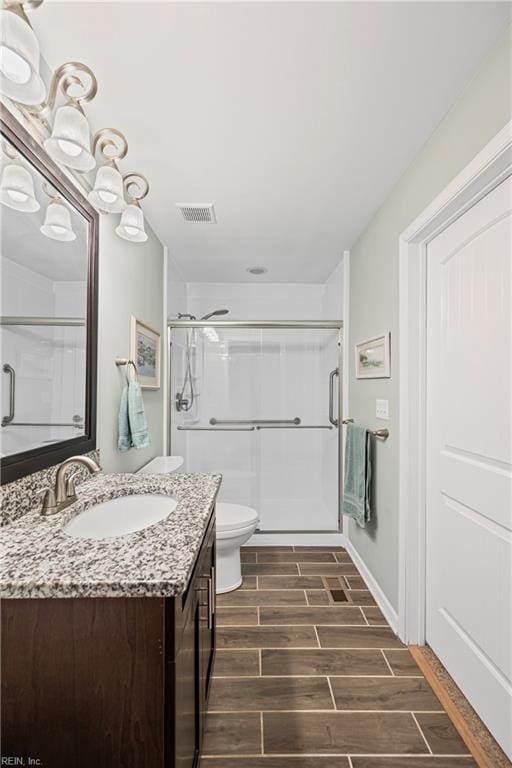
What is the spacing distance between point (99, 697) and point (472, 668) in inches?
55.9

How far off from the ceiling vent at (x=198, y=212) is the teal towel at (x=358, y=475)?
1663 mm

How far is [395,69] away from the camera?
1.28m

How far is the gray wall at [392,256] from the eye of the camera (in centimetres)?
123

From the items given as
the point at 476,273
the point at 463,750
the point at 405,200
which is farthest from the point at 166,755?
the point at 405,200

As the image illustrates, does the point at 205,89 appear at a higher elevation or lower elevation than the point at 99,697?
higher

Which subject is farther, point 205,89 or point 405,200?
point 405,200

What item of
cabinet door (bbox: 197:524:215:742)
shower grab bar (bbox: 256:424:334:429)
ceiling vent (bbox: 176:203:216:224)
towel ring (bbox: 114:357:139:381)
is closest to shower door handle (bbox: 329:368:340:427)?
shower grab bar (bbox: 256:424:334:429)

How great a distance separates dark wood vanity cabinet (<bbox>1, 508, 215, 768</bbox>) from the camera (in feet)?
2.42

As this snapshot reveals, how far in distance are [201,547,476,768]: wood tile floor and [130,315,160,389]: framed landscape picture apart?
1.42 metres

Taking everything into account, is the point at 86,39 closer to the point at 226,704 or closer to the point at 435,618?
the point at 226,704

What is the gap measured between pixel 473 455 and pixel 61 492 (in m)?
1.46

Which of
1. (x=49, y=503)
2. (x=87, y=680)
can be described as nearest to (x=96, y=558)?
(x=87, y=680)

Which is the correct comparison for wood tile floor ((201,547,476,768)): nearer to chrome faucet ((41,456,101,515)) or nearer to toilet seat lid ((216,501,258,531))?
toilet seat lid ((216,501,258,531))

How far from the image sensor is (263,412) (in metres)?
3.44
